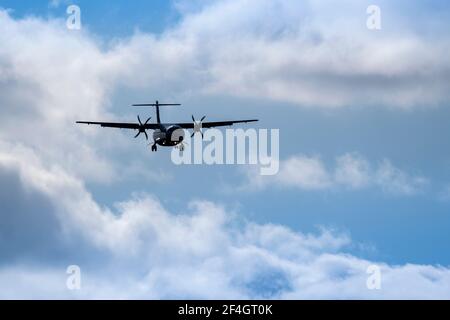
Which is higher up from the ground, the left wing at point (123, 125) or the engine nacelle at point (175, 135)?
the left wing at point (123, 125)

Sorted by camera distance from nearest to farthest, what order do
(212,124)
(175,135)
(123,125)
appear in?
(175,135) < (123,125) < (212,124)

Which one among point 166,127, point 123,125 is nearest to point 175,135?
point 166,127

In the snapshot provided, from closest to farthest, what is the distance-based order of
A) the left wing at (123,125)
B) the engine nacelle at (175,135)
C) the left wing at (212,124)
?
the engine nacelle at (175,135)
the left wing at (123,125)
the left wing at (212,124)

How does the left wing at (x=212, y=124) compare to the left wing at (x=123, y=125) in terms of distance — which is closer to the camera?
the left wing at (x=123, y=125)

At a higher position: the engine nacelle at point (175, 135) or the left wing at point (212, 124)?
the left wing at point (212, 124)

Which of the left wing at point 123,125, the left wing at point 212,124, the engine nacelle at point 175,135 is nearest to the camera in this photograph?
the engine nacelle at point 175,135

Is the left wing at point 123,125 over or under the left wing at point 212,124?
under

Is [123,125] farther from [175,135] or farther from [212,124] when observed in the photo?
[175,135]

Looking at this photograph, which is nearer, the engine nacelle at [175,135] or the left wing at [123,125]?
the engine nacelle at [175,135]

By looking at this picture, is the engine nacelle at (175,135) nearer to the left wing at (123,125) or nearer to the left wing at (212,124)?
the left wing at (123,125)

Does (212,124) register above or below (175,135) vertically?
above

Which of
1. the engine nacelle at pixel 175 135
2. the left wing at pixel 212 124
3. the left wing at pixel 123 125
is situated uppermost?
the left wing at pixel 212 124
